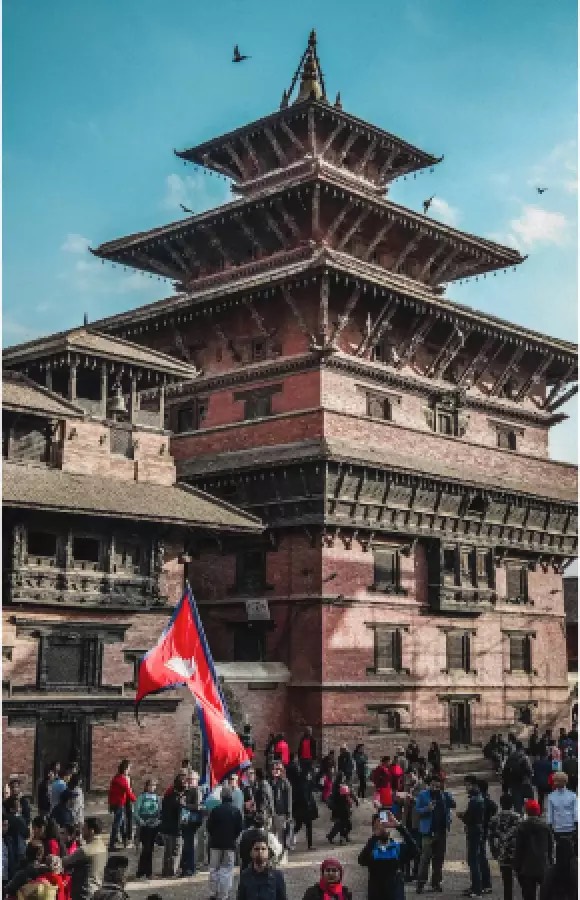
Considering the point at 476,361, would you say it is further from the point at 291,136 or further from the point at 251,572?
the point at 251,572

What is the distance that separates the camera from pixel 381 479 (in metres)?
30.7

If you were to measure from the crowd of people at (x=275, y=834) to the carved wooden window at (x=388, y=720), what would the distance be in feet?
17.2

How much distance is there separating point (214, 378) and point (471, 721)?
1398 centimetres

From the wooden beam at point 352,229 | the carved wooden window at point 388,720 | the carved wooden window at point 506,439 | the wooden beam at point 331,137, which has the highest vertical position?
the wooden beam at point 331,137

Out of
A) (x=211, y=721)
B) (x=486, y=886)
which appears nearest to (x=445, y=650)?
(x=486, y=886)

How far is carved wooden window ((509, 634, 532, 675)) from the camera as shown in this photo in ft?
115

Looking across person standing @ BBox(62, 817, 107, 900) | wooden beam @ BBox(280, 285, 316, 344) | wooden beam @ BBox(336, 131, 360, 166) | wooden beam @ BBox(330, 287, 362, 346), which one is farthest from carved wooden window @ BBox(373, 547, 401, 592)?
person standing @ BBox(62, 817, 107, 900)

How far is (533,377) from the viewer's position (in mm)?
39156

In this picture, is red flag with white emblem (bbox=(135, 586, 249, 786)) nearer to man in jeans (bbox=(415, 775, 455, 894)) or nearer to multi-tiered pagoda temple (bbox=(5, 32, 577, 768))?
man in jeans (bbox=(415, 775, 455, 894))

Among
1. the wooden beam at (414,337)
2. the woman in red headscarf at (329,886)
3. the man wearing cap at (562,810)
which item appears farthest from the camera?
the wooden beam at (414,337)

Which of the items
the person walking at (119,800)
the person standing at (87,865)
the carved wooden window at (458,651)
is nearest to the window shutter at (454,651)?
the carved wooden window at (458,651)

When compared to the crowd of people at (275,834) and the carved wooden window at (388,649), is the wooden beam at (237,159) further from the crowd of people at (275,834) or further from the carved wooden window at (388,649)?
the crowd of people at (275,834)

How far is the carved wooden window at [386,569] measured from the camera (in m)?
30.8

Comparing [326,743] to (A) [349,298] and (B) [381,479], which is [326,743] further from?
(A) [349,298]
